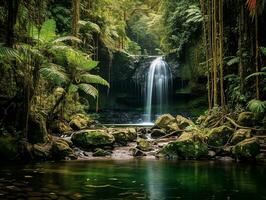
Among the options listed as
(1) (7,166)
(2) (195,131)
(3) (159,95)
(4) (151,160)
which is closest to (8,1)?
(1) (7,166)

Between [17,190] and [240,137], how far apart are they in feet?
26.4

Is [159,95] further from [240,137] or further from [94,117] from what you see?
[240,137]

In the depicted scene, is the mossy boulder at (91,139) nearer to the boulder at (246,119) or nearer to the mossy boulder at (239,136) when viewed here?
the mossy boulder at (239,136)

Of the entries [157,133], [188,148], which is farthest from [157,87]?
[188,148]

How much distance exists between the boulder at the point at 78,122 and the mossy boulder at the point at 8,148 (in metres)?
5.89

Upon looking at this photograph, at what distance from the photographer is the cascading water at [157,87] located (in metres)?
24.6

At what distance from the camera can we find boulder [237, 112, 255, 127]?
15.5 meters

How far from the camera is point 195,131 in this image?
1433cm

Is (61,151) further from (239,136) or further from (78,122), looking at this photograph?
(78,122)

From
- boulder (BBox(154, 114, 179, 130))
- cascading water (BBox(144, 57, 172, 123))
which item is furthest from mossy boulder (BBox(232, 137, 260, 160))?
cascading water (BBox(144, 57, 172, 123))

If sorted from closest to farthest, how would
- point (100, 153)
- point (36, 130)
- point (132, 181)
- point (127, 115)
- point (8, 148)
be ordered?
1. point (132, 181)
2. point (8, 148)
3. point (36, 130)
4. point (100, 153)
5. point (127, 115)

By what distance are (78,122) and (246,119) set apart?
6.30m

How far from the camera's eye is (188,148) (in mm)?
13273

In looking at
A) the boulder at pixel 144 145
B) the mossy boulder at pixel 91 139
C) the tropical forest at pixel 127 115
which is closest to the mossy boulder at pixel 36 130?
the tropical forest at pixel 127 115
